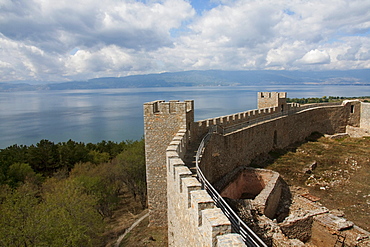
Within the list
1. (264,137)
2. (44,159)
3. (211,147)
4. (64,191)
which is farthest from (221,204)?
(44,159)

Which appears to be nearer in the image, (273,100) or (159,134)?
(159,134)

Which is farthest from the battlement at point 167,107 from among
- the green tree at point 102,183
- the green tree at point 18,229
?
the green tree at point 102,183

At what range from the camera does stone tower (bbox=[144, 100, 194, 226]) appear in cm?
978

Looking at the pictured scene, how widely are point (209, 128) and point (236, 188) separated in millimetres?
3087

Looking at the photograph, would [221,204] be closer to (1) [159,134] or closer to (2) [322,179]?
(1) [159,134]

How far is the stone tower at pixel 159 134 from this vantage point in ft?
32.1

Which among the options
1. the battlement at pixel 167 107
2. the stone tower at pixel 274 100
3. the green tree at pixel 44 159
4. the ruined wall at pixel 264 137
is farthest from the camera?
the green tree at pixel 44 159

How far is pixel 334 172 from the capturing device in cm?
1430

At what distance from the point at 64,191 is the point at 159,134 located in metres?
7.21

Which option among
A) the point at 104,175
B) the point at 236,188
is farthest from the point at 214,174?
the point at 104,175

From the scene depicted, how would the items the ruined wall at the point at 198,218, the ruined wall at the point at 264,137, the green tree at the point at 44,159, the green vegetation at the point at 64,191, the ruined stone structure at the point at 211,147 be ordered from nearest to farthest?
the ruined wall at the point at 198,218 < the ruined stone structure at the point at 211,147 < the green vegetation at the point at 64,191 < the ruined wall at the point at 264,137 < the green tree at the point at 44,159

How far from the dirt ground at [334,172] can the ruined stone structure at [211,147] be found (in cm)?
129

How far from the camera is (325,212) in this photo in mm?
9398

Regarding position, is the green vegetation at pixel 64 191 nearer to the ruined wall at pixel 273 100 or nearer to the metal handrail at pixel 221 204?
the metal handrail at pixel 221 204
